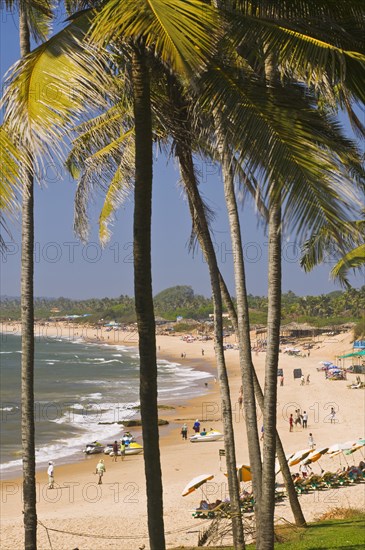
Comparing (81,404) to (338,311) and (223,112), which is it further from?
(338,311)

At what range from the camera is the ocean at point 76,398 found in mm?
30469

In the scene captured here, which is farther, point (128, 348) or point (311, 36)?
point (128, 348)

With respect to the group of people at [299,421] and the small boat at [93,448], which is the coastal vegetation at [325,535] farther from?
the group of people at [299,421]

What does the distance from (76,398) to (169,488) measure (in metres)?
28.4

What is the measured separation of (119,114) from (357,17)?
3116mm

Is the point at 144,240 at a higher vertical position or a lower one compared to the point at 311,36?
lower

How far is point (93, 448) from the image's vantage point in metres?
28.4

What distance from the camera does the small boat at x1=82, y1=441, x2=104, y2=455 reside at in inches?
1109

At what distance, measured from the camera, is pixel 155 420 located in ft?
15.6

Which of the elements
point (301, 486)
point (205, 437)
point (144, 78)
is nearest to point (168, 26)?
point (144, 78)

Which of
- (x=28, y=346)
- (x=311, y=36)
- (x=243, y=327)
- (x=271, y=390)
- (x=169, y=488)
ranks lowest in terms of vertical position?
(x=169, y=488)

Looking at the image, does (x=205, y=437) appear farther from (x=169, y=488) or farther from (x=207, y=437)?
(x=169, y=488)

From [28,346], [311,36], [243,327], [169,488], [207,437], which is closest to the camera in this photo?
[311,36]

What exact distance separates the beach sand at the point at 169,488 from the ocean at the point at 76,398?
2.70m
